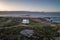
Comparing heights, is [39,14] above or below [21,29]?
above

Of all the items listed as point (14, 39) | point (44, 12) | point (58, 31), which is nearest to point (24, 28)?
point (14, 39)

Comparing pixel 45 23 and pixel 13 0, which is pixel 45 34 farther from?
pixel 13 0

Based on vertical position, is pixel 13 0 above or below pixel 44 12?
above

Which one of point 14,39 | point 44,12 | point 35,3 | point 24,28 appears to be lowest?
point 14,39

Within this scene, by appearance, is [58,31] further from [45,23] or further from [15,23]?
[15,23]

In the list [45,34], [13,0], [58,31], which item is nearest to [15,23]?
[13,0]

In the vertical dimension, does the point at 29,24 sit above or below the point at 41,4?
below

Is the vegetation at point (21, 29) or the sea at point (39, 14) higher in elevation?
the sea at point (39, 14)

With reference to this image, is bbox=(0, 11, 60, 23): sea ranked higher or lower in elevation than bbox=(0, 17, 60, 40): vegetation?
higher

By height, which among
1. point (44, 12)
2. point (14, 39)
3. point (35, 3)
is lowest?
point (14, 39)
